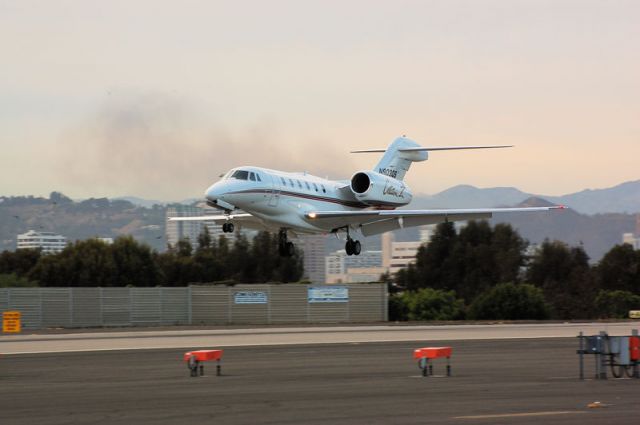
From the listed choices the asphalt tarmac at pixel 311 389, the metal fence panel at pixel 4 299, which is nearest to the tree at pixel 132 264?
the metal fence panel at pixel 4 299

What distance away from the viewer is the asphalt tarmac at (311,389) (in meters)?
19.3

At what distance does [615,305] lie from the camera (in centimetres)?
7275

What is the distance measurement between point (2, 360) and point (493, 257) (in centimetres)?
7339

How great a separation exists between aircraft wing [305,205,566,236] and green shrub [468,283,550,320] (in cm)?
1863

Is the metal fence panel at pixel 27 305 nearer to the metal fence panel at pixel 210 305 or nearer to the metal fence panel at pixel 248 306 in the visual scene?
the metal fence panel at pixel 210 305

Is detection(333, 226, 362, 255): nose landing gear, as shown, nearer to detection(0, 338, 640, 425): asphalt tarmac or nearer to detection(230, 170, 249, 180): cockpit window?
detection(230, 170, 249, 180): cockpit window

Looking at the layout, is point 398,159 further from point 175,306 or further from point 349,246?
point 175,306

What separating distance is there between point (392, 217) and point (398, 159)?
754cm

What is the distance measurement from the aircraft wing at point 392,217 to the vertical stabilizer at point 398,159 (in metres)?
5.19

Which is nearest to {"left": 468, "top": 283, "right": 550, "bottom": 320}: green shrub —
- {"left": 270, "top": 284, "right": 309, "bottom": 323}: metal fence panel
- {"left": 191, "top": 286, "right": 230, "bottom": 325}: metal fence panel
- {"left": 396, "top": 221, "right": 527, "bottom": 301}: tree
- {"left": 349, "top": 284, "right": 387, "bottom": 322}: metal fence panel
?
{"left": 349, "top": 284, "right": 387, "bottom": 322}: metal fence panel

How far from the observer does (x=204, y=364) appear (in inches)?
1228

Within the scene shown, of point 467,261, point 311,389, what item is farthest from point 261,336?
point 467,261

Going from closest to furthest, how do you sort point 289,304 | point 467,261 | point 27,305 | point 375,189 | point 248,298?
point 375,189 < point 27,305 < point 248,298 < point 289,304 < point 467,261

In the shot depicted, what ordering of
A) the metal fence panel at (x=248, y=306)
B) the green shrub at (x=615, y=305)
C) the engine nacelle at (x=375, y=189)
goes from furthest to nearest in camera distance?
the green shrub at (x=615, y=305)
the metal fence panel at (x=248, y=306)
the engine nacelle at (x=375, y=189)
